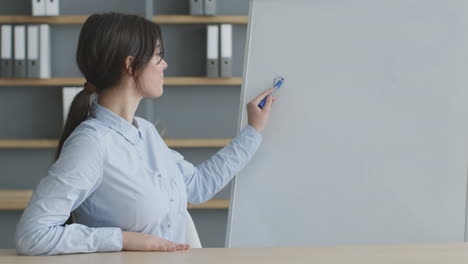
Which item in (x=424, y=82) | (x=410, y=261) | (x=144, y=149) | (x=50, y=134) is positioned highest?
(x=424, y=82)

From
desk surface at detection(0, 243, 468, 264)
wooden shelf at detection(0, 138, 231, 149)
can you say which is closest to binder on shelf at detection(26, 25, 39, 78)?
wooden shelf at detection(0, 138, 231, 149)

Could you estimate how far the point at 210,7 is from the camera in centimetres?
364

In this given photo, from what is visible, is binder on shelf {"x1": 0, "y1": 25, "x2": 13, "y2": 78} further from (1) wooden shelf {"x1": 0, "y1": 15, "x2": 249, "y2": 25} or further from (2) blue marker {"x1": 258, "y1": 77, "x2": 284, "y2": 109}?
(2) blue marker {"x1": 258, "y1": 77, "x2": 284, "y2": 109}

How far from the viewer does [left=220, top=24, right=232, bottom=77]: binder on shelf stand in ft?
11.7

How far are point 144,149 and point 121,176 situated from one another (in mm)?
138

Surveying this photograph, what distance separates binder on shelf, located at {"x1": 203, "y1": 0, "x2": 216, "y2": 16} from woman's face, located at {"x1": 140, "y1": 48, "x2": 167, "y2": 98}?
222 centimetres

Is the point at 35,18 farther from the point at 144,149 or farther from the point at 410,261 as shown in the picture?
the point at 410,261

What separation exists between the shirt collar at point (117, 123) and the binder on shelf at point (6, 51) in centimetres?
237

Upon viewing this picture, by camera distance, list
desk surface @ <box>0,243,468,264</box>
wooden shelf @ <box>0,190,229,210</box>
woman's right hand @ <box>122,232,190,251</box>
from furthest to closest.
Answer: wooden shelf @ <box>0,190,229,210</box> → woman's right hand @ <box>122,232,190,251</box> → desk surface @ <box>0,243,468,264</box>

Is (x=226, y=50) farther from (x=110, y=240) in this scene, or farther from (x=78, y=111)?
(x=110, y=240)

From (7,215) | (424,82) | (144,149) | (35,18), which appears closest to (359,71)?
(424,82)

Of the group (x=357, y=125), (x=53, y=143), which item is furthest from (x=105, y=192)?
(x=53, y=143)

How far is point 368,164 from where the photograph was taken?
1.74 meters

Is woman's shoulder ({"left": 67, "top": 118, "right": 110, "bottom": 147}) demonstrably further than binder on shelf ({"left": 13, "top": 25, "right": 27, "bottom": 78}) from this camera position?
No
